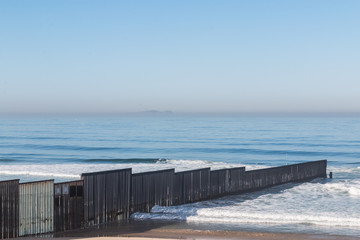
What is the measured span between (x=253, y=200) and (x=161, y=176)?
235 inches

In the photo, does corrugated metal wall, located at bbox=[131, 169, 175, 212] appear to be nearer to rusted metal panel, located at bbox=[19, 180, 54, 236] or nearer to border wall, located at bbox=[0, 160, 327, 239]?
border wall, located at bbox=[0, 160, 327, 239]

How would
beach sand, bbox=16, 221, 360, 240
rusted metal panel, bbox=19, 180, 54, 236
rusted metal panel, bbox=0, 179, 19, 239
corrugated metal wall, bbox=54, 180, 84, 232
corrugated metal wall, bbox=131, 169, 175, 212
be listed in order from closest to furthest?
rusted metal panel, bbox=0, 179, 19, 239 < rusted metal panel, bbox=19, 180, 54, 236 < beach sand, bbox=16, 221, 360, 240 < corrugated metal wall, bbox=54, 180, 84, 232 < corrugated metal wall, bbox=131, 169, 175, 212

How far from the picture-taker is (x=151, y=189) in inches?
862

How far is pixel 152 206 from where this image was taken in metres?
22.0

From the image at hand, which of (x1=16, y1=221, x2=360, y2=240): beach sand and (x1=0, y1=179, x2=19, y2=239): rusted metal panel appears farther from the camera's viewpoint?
(x1=16, y1=221, x2=360, y2=240): beach sand

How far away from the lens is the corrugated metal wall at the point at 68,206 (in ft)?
58.6

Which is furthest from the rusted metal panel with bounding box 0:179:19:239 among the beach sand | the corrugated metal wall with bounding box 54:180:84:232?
the corrugated metal wall with bounding box 54:180:84:232

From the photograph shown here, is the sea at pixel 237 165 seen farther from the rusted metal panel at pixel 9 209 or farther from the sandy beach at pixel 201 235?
the rusted metal panel at pixel 9 209

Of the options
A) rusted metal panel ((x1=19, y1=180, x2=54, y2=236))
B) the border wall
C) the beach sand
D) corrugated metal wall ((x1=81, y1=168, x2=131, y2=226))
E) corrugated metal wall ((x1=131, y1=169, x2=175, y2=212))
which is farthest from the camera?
corrugated metal wall ((x1=131, y1=169, x2=175, y2=212))

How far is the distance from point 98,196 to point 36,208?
9.11 ft

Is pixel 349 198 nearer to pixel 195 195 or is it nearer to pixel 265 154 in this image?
pixel 195 195

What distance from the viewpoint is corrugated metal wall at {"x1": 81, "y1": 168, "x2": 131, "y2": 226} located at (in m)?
18.9

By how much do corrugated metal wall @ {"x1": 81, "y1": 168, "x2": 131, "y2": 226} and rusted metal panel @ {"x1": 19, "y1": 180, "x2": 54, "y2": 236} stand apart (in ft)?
5.19

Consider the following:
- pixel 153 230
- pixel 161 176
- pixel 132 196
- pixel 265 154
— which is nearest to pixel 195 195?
pixel 161 176
